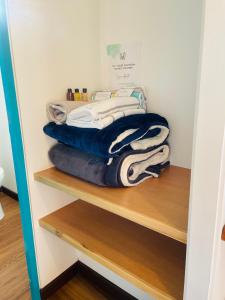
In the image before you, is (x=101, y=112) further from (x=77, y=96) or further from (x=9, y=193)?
(x=9, y=193)

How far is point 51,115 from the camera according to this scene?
0.99m

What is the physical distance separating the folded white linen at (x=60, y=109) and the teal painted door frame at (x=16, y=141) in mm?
137

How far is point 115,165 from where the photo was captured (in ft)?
2.56

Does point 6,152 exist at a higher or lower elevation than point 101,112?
lower

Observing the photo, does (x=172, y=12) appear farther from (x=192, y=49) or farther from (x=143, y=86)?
(x=143, y=86)

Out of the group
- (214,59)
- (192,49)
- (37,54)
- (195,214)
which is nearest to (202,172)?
(195,214)

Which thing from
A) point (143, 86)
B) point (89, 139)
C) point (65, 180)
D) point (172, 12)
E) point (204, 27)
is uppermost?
point (172, 12)

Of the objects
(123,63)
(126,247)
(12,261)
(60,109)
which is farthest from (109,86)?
(12,261)

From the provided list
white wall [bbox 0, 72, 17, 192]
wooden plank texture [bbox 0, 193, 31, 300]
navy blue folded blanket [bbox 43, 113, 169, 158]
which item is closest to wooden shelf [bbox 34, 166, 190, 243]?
navy blue folded blanket [bbox 43, 113, 169, 158]

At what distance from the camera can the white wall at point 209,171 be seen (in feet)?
1.35

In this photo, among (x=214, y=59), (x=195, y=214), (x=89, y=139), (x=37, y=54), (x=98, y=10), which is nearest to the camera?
(x=214, y=59)

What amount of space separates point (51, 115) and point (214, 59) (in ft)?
2.38

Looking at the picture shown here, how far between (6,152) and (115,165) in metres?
1.80

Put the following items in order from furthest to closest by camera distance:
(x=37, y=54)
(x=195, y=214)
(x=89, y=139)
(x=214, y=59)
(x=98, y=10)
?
(x=98, y=10) → (x=37, y=54) → (x=89, y=139) → (x=195, y=214) → (x=214, y=59)
